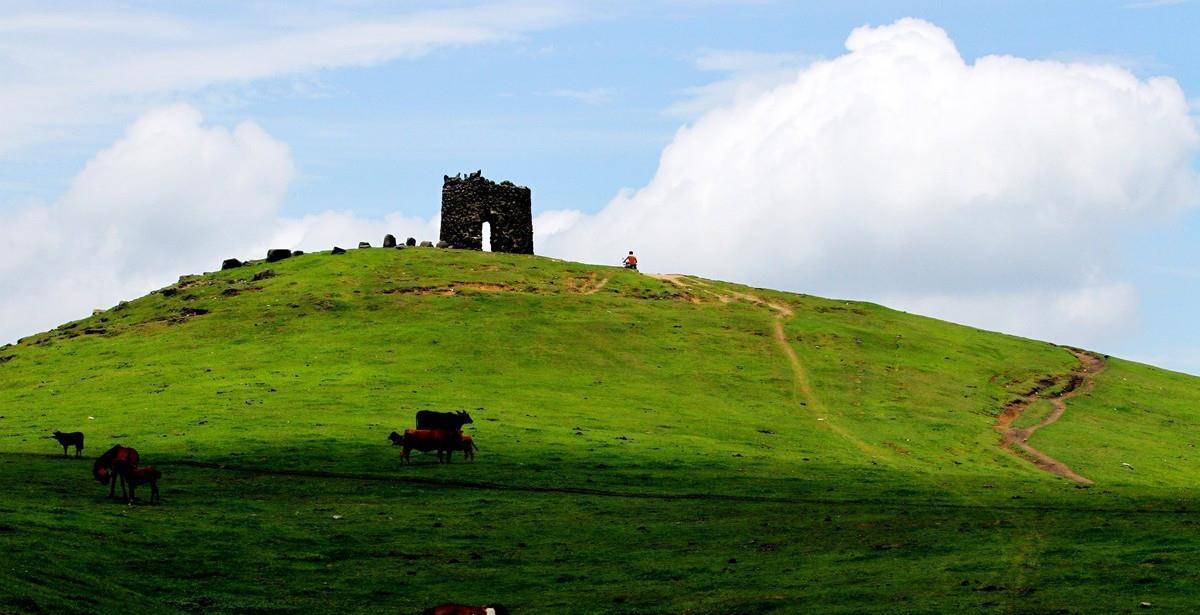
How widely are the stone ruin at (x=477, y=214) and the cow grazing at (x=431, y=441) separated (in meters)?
58.9

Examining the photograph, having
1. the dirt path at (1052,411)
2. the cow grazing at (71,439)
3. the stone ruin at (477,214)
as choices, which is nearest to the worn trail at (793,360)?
the dirt path at (1052,411)

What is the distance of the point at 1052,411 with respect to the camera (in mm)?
76000

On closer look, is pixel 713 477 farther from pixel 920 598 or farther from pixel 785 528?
pixel 920 598

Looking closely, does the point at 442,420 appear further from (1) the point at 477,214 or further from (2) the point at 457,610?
(1) the point at 477,214

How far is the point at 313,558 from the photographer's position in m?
35.8

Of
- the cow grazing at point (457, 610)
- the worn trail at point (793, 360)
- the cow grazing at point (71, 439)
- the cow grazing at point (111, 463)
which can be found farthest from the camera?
the worn trail at point (793, 360)

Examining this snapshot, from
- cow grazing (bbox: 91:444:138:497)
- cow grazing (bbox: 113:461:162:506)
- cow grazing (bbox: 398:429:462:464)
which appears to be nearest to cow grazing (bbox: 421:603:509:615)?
cow grazing (bbox: 113:461:162:506)

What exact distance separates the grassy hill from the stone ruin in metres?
10.3

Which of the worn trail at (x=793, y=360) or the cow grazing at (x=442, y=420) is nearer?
the cow grazing at (x=442, y=420)

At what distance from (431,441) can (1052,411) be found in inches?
1547

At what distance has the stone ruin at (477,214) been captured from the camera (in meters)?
111

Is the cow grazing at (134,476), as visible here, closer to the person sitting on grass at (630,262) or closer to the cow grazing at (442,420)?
the cow grazing at (442,420)

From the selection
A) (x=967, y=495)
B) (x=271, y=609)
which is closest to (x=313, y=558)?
(x=271, y=609)

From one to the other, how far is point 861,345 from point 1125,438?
1887cm
